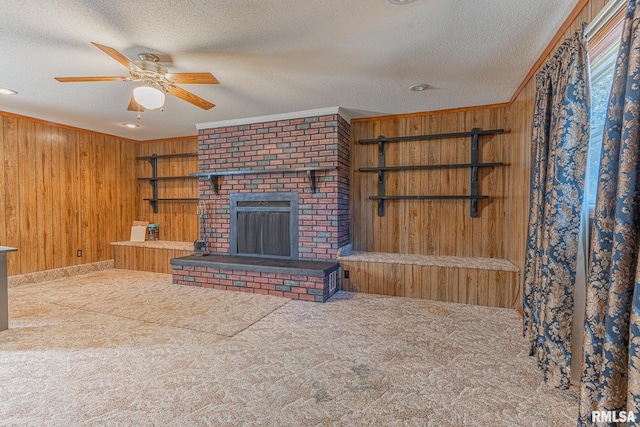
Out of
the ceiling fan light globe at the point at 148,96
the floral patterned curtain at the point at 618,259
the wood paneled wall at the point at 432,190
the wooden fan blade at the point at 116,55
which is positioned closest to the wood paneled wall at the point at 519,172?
the wood paneled wall at the point at 432,190

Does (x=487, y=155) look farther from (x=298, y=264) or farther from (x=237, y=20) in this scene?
(x=237, y=20)

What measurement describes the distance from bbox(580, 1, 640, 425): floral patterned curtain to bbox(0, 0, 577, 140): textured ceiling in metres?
1.01

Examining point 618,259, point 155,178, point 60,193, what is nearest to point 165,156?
point 155,178

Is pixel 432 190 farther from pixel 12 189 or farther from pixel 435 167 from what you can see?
pixel 12 189

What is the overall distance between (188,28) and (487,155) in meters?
3.61

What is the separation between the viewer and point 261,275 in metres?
3.91

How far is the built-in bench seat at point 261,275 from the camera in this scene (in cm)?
364

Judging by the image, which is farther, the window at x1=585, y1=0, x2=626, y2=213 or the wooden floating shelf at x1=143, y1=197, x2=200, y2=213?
the wooden floating shelf at x1=143, y1=197, x2=200, y2=213

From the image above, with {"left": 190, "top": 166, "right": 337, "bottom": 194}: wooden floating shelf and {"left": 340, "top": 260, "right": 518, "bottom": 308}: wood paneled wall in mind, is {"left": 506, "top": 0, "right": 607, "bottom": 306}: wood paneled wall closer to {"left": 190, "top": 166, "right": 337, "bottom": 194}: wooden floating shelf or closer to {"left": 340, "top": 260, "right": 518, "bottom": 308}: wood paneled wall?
{"left": 340, "top": 260, "right": 518, "bottom": 308}: wood paneled wall

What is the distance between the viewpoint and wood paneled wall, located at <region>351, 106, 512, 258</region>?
3920 millimetres

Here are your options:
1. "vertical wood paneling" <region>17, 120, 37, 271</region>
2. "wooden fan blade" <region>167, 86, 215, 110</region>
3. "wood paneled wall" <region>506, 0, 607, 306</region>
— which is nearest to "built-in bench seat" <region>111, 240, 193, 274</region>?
"vertical wood paneling" <region>17, 120, 37, 271</region>

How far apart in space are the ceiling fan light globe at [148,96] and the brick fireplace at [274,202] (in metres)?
1.92

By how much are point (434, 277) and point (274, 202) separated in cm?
236

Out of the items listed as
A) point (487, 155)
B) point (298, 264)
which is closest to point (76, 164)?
point (298, 264)
